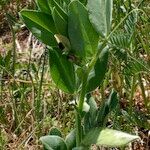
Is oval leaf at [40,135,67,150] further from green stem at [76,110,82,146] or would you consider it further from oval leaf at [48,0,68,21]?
oval leaf at [48,0,68,21]

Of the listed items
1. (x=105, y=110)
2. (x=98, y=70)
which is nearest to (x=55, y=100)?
(x=105, y=110)

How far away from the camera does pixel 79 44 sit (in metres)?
0.73

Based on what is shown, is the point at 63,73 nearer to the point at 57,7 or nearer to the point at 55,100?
the point at 57,7

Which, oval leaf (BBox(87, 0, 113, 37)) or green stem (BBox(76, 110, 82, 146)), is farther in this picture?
green stem (BBox(76, 110, 82, 146))

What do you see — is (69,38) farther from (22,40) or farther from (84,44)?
(22,40)

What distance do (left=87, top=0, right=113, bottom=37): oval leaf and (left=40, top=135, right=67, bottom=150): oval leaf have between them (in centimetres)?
26

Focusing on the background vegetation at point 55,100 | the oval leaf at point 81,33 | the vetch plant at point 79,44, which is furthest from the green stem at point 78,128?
the background vegetation at point 55,100

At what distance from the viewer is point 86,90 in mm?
813

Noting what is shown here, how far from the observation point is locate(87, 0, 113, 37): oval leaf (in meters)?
0.70

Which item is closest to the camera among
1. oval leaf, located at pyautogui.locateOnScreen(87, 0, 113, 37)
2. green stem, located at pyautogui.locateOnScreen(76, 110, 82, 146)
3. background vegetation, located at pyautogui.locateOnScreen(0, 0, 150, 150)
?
oval leaf, located at pyautogui.locateOnScreen(87, 0, 113, 37)

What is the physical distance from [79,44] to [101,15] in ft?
0.20

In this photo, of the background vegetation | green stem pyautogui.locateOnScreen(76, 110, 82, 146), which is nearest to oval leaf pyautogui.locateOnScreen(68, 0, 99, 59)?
green stem pyautogui.locateOnScreen(76, 110, 82, 146)

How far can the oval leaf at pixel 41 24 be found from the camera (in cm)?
76

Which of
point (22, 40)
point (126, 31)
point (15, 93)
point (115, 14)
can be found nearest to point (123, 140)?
point (126, 31)
